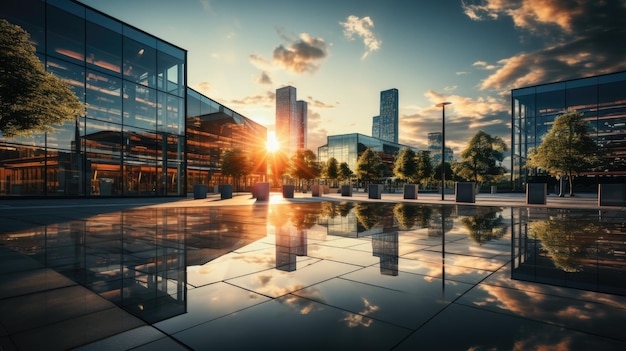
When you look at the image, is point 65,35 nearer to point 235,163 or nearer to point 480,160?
point 235,163

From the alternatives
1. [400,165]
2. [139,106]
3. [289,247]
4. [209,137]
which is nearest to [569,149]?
[400,165]

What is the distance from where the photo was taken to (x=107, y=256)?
5984 mm

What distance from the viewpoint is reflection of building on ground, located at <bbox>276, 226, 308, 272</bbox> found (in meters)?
5.36

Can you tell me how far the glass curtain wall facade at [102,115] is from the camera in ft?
79.3

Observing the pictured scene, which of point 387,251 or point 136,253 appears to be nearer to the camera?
point 136,253

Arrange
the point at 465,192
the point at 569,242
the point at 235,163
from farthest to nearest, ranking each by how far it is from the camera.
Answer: the point at 235,163 → the point at 465,192 → the point at 569,242

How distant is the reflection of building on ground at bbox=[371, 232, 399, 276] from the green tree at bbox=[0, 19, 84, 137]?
17.2 meters

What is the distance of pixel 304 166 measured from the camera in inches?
2279

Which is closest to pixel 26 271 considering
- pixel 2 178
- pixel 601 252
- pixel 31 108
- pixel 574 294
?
pixel 574 294

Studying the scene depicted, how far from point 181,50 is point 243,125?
93.0ft

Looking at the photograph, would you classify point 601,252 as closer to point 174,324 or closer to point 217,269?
point 217,269

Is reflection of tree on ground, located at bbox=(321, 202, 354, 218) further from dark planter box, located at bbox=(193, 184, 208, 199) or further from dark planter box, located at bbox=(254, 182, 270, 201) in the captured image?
dark planter box, located at bbox=(193, 184, 208, 199)

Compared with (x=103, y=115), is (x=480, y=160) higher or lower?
lower

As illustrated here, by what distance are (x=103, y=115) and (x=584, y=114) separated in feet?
240
